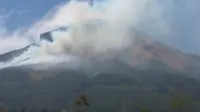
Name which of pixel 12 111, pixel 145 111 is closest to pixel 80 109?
pixel 145 111

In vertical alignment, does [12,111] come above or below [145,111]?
below

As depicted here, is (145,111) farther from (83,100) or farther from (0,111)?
(0,111)

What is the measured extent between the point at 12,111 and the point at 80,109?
331 feet

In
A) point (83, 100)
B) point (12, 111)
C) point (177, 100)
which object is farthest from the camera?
point (12, 111)

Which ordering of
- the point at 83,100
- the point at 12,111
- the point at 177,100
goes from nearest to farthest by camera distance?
1. the point at 83,100
2. the point at 177,100
3. the point at 12,111

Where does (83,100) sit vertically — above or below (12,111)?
above

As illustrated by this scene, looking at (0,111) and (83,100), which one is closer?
(83,100)

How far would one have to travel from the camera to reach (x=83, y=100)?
9825 centimetres

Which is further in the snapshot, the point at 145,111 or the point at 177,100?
the point at 177,100

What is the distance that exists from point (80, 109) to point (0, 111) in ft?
96.0

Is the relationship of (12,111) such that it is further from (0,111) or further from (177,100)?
(177,100)

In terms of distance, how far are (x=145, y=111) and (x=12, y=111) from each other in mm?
105458

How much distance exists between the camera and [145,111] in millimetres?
103500

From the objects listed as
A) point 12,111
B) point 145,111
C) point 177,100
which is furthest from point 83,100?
point 12,111
